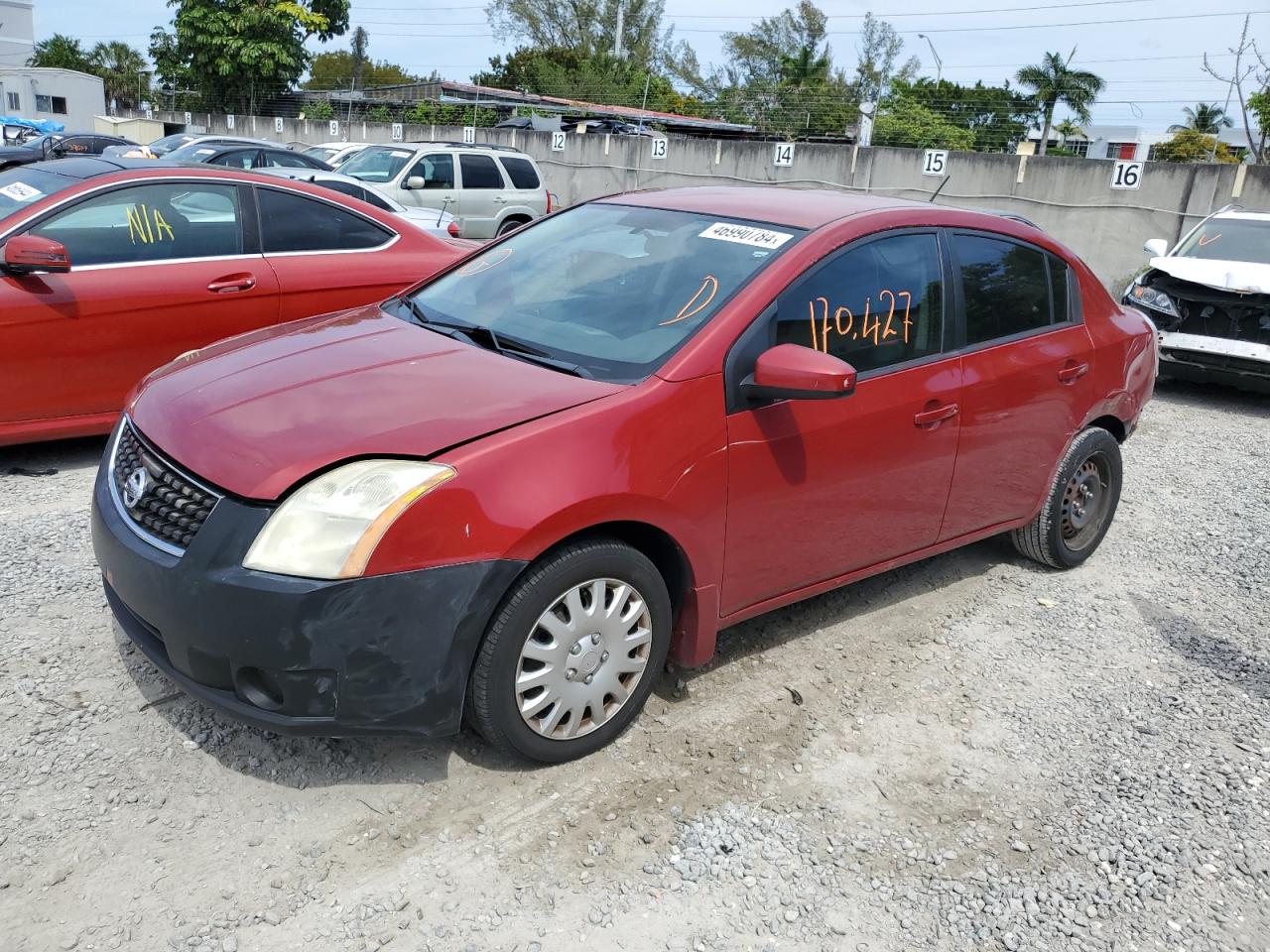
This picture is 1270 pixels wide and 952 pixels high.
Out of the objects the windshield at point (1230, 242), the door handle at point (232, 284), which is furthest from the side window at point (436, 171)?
the windshield at point (1230, 242)

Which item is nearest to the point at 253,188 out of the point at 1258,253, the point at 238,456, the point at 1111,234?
the point at 238,456

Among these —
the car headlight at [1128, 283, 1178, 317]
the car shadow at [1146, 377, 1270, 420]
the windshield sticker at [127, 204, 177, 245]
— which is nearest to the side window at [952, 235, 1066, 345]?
the windshield sticker at [127, 204, 177, 245]

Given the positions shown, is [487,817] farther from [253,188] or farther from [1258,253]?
[1258,253]

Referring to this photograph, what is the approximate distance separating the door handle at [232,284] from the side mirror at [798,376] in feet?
12.0

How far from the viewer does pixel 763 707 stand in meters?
3.71

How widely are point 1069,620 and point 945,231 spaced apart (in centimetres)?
181

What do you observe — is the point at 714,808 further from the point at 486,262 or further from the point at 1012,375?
the point at 486,262

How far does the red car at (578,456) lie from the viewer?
2740 millimetres

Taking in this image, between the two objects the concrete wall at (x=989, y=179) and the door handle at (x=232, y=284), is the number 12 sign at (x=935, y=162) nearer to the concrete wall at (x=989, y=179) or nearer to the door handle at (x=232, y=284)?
the concrete wall at (x=989, y=179)

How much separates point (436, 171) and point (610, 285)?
38.3 ft

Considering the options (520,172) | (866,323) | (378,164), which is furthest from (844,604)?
(520,172)

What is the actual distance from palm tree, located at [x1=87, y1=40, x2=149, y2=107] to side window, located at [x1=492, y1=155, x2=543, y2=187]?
6942cm

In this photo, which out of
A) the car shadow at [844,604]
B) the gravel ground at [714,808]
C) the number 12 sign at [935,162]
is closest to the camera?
the gravel ground at [714,808]

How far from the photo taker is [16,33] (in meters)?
66.9
